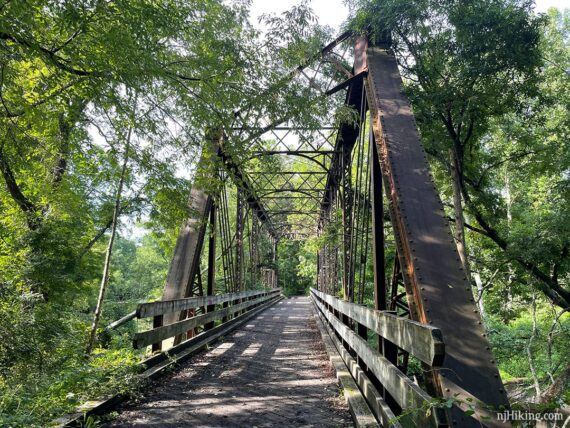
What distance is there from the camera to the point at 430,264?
127 inches

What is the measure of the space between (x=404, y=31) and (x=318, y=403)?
6591 millimetres

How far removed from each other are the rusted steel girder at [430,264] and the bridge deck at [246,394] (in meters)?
1.11

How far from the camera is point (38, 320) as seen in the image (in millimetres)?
7176

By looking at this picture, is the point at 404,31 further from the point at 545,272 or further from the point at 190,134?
the point at 545,272

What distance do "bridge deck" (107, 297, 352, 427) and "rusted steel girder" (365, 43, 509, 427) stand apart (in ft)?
3.64

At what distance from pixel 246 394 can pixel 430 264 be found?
93.2 inches

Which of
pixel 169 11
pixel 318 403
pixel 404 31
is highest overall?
pixel 404 31

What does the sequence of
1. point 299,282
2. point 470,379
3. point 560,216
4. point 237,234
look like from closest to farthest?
point 470,379, point 560,216, point 237,234, point 299,282

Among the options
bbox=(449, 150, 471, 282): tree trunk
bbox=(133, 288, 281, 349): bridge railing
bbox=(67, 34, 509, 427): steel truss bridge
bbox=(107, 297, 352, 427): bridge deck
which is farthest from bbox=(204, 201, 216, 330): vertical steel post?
bbox=(449, 150, 471, 282): tree trunk

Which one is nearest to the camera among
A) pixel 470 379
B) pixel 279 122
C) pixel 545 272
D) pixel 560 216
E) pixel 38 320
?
pixel 470 379

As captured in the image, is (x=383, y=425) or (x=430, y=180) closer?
(x=383, y=425)

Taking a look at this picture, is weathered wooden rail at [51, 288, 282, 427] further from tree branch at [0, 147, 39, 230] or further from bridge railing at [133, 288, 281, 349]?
tree branch at [0, 147, 39, 230]

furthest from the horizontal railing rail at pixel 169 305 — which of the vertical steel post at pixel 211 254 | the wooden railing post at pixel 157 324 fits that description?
the vertical steel post at pixel 211 254

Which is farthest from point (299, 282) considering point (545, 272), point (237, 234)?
point (545, 272)
